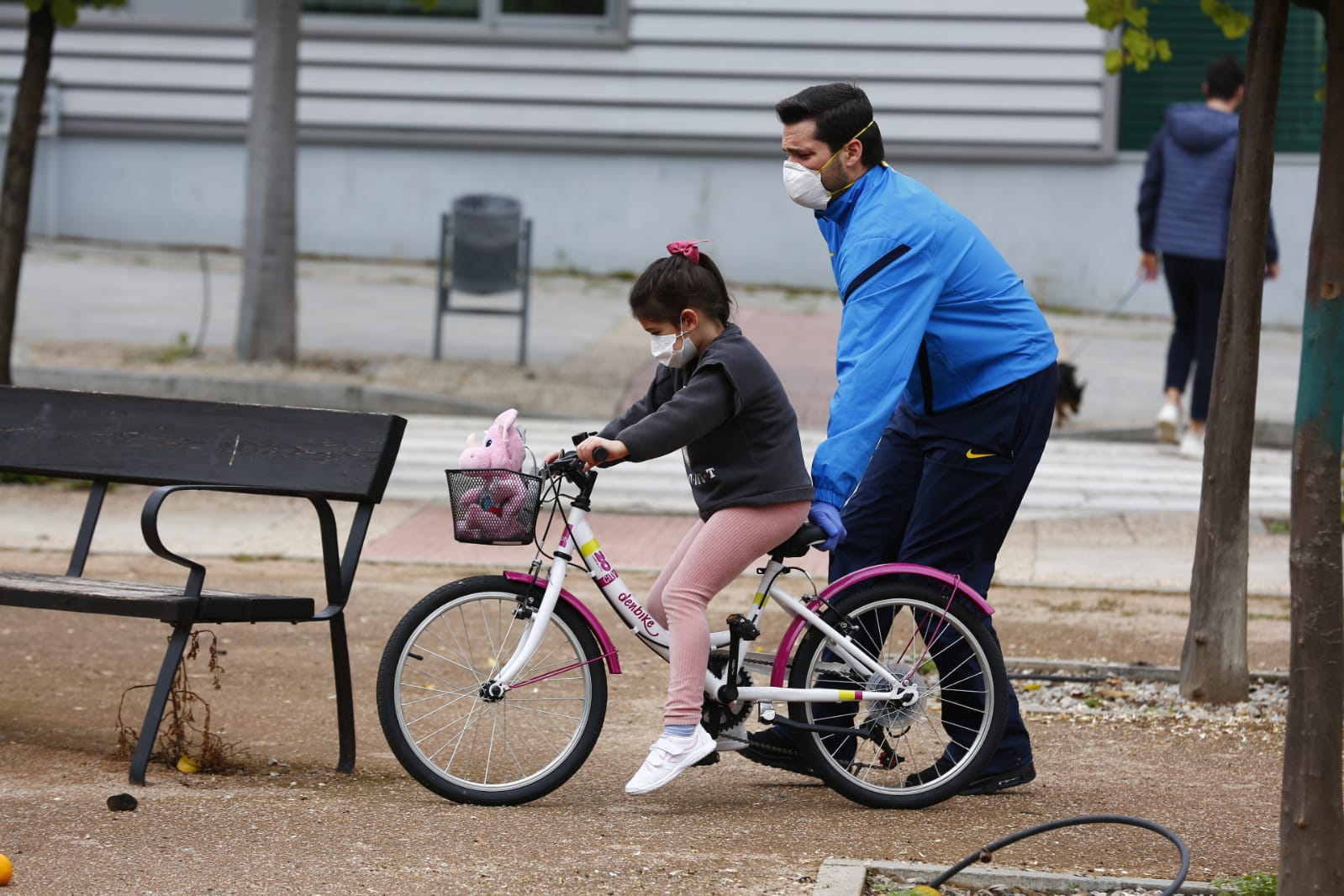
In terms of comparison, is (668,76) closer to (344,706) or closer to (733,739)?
(344,706)

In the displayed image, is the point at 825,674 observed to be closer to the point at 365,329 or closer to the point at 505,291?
the point at 505,291

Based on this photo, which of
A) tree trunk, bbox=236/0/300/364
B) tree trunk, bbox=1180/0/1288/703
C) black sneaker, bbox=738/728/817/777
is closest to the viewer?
black sneaker, bbox=738/728/817/777

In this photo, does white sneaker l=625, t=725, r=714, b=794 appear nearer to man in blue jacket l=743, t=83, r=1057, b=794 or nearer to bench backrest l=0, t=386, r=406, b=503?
man in blue jacket l=743, t=83, r=1057, b=794

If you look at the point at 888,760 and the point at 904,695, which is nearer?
the point at 904,695

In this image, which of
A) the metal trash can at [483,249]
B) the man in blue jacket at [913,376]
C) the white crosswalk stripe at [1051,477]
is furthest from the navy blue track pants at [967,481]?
the metal trash can at [483,249]

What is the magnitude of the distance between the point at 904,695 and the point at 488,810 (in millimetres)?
1141

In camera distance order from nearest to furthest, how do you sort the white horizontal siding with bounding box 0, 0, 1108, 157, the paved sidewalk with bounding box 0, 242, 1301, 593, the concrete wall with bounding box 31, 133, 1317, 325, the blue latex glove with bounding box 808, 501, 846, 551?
1. the blue latex glove with bounding box 808, 501, 846, 551
2. the paved sidewalk with bounding box 0, 242, 1301, 593
3. the white horizontal siding with bounding box 0, 0, 1108, 157
4. the concrete wall with bounding box 31, 133, 1317, 325

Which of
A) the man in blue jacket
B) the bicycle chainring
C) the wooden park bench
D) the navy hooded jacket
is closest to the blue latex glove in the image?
the man in blue jacket

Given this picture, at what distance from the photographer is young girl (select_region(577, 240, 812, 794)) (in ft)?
15.1

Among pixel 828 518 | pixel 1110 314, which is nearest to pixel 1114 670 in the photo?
pixel 828 518

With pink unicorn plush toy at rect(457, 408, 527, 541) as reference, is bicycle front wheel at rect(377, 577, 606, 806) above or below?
below

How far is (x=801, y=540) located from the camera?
15.2 ft

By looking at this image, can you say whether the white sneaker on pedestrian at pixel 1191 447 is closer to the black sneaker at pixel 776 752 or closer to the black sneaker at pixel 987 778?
the black sneaker at pixel 987 778

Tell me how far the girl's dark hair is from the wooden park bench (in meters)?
0.87
